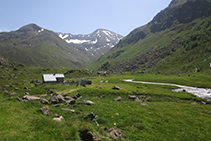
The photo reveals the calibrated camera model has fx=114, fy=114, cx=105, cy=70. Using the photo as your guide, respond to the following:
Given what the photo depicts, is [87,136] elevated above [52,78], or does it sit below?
below

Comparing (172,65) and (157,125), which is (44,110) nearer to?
(157,125)

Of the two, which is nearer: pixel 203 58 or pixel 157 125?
pixel 157 125

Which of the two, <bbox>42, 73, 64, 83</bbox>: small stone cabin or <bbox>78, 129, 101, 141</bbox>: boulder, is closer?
<bbox>78, 129, 101, 141</bbox>: boulder

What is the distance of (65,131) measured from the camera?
13.3 metres

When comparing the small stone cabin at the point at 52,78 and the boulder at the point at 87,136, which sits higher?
the small stone cabin at the point at 52,78

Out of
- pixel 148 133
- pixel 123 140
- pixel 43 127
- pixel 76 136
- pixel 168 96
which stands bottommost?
pixel 168 96

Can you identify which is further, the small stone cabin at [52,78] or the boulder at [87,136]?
the small stone cabin at [52,78]

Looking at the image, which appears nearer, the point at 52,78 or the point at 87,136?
the point at 87,136

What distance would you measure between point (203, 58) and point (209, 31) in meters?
72.3

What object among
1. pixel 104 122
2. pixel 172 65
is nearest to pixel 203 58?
pixel 172 65

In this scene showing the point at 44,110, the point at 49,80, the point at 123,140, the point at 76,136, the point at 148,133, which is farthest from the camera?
the point at 49,80

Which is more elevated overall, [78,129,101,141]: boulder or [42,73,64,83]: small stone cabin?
[42,73,64,83]: small stone cabin

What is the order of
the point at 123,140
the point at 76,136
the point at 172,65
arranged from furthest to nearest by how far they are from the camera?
the point at 172,65 < the point at 123,140 < the point at 76,136

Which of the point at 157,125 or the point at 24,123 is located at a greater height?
the point at 24,123
